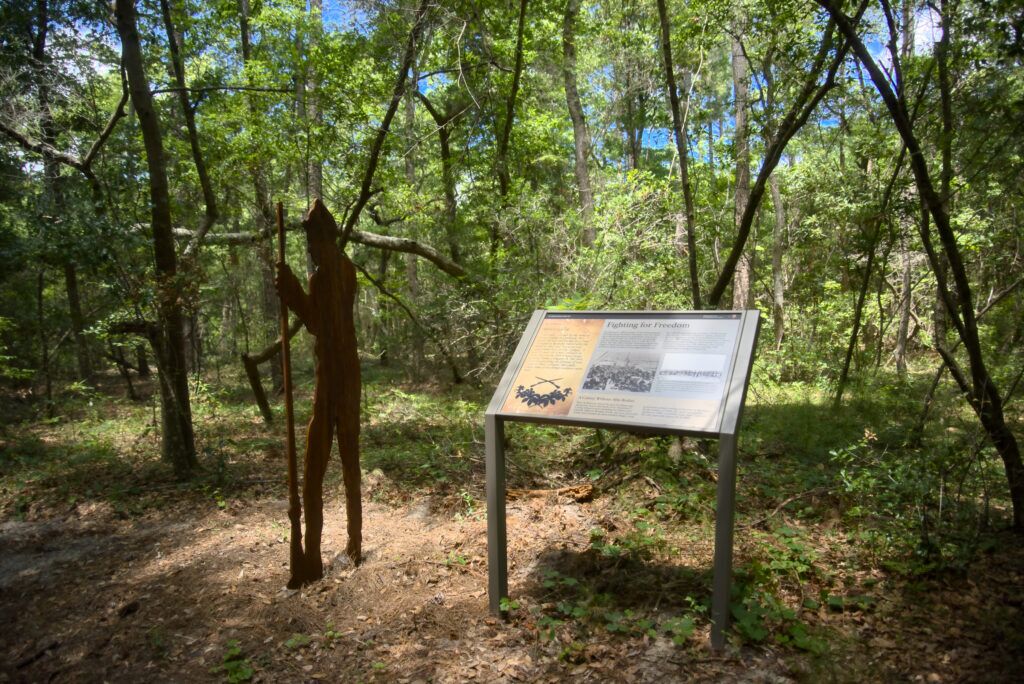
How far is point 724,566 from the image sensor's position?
2.93 metres

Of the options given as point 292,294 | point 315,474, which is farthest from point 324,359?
point 315,474

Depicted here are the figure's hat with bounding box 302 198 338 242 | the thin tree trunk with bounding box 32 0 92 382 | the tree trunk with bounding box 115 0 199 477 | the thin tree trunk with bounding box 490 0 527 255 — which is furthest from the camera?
the thin tree trunk with bounding box 490 0 527 255

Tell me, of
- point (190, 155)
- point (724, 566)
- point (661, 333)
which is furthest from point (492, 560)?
point (190, 155)

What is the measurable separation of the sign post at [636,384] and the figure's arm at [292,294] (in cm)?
147

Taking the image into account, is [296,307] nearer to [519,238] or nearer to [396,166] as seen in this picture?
[519,238]

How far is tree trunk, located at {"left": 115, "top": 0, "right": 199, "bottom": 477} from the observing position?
6.53m

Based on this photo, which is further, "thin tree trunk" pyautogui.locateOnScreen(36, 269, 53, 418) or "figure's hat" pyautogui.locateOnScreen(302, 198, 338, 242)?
"thin tree trunk" pyautogui.locateOnScreen(36, 269, 53, 418)

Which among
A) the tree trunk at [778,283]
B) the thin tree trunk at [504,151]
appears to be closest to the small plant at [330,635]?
the thin tree trunk at [504,151]

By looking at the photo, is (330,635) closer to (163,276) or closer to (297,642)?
(297,642)

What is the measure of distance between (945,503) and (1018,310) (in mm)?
4660

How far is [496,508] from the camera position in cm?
345

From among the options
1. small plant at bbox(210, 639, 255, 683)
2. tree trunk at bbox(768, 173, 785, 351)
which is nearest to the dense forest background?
tree trunk at bbox(768, 173, 785, 351)

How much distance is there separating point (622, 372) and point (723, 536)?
0.98 meters

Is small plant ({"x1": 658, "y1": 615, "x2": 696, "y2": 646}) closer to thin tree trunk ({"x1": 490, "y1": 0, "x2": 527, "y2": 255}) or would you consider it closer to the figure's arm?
the figure's arm
